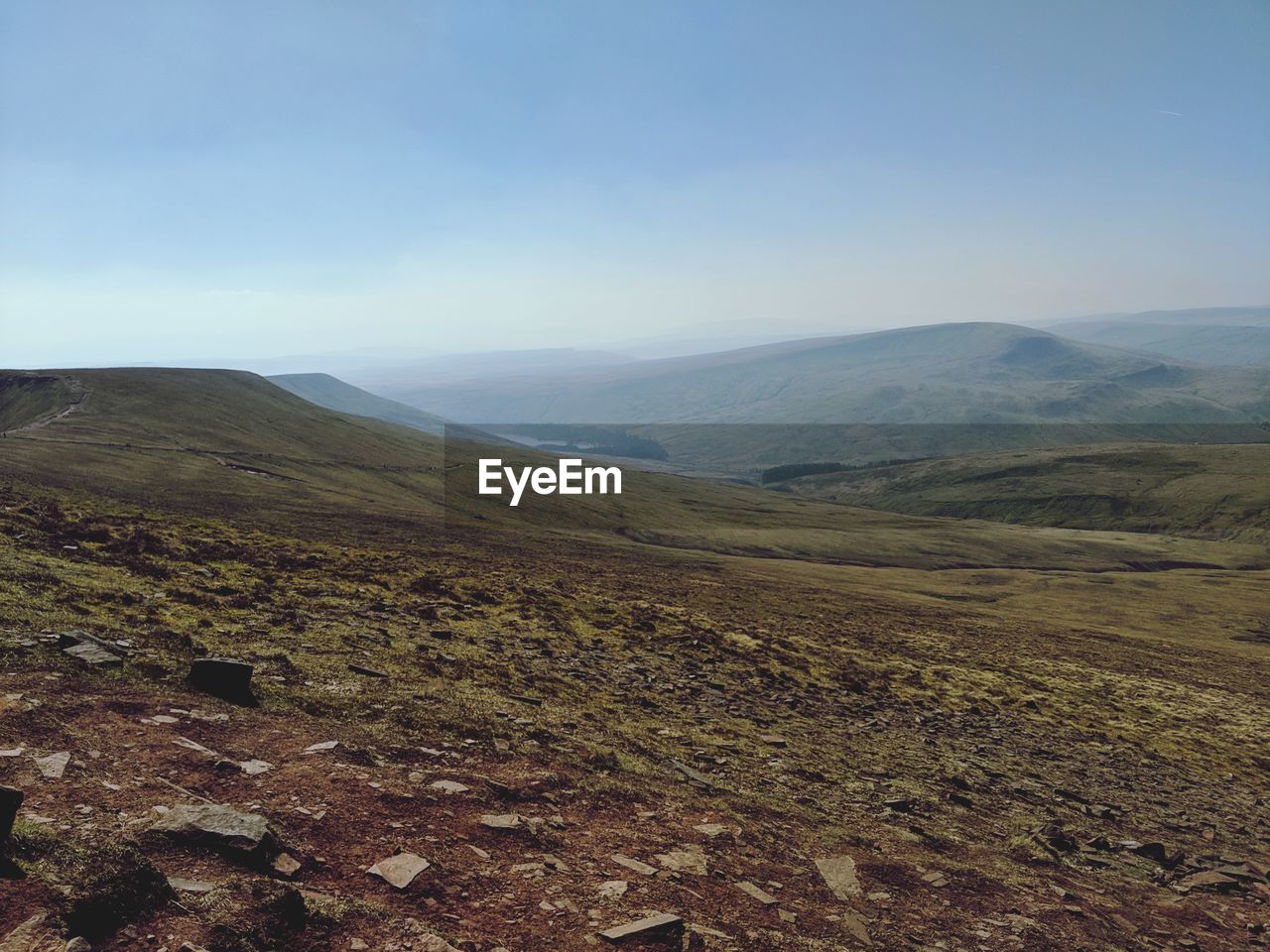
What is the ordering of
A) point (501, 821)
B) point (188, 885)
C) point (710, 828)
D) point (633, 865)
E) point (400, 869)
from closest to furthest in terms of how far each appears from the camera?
point (188, 885) → point (400, 869) → point (633, 865) → point (501, 821) → point (710, 828)

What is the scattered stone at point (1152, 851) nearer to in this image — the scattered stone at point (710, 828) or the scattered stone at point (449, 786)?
the scattered stone at point (710, 828)

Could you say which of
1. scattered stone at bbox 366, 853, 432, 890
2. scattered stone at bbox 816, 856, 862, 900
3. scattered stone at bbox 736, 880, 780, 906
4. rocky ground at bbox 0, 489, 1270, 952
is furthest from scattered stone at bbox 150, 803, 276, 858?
scattered stone at bbox 816, 856, 862, 900

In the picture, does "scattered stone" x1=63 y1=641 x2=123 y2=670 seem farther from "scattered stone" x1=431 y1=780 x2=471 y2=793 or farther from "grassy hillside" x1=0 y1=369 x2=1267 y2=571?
"grassy hillside" x1=0 y1=369 x2=1267 y2=571

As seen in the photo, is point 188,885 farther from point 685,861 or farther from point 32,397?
point 32,397

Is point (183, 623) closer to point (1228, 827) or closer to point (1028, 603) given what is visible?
point (1228, 827)

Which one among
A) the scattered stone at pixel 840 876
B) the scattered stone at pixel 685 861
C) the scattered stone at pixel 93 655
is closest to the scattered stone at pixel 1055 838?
the scattered stone at pixel 840 876

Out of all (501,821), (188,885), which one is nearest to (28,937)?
(188,885)
